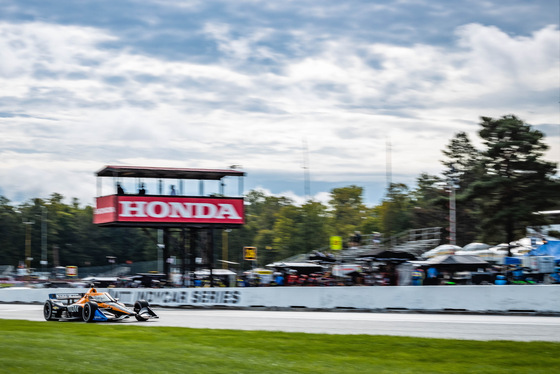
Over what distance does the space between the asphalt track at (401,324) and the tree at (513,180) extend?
30.0 meters

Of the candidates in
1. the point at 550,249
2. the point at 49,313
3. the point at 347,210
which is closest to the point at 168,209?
the point at 49,313

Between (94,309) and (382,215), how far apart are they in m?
81.3

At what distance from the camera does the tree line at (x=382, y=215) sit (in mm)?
51062

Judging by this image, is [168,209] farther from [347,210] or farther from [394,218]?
[347,210]

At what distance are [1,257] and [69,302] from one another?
98673mm

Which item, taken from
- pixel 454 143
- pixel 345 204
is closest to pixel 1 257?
pixel 345 204

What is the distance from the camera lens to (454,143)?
98.8 m

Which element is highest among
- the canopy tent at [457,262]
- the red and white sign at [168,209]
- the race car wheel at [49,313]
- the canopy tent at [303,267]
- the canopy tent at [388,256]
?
the red and white sign at [168,209]

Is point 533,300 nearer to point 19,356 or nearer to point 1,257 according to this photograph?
point 19,356

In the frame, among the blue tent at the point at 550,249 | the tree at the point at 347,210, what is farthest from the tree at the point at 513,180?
the tree at the point at 347,210

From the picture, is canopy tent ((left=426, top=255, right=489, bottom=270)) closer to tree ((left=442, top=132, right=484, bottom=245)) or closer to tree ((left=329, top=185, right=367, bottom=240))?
tree ((left=442, top=132, right=484, bottom=245))

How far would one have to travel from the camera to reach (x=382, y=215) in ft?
331

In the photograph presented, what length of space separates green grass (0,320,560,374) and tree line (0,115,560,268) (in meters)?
37.8

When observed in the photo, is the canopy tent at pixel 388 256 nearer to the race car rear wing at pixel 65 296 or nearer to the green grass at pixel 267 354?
the race car rear wing at pixel 65 296
